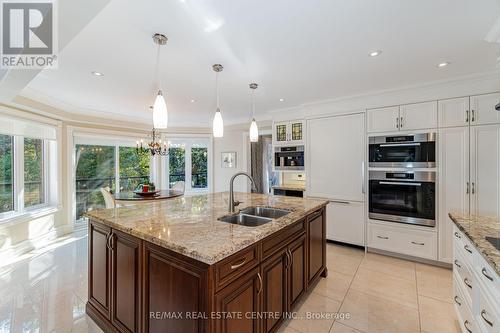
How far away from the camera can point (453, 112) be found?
2.88 m

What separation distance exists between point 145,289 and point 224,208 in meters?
0.98

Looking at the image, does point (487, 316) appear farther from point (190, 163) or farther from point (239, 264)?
point (190, 163)

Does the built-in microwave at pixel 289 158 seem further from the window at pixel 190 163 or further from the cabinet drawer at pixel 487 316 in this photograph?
the cabinet drawer at pixel 487 316

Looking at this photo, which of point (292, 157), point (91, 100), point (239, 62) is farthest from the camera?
point (292, 157)

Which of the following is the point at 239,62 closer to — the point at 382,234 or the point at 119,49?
the point at 119,49

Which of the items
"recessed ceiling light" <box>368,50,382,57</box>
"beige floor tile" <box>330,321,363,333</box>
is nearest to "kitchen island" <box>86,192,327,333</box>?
"beige floor tile" <box>330,321,363,333</box>

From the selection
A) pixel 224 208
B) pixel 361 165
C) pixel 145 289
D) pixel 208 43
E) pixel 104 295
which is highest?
pixel 208 43

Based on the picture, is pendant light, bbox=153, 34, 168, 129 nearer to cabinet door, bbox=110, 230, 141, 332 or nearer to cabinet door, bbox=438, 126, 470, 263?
cabinet door, bbox=110, 230, 141, 332

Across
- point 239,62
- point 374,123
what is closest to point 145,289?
point 239,62

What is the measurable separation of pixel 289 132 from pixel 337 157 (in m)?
1.04

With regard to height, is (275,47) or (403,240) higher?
(275,47)

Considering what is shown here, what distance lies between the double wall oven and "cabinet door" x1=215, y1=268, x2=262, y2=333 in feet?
8.79

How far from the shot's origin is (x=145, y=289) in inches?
58.1

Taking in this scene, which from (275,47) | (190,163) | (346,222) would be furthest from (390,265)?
(190,163)
